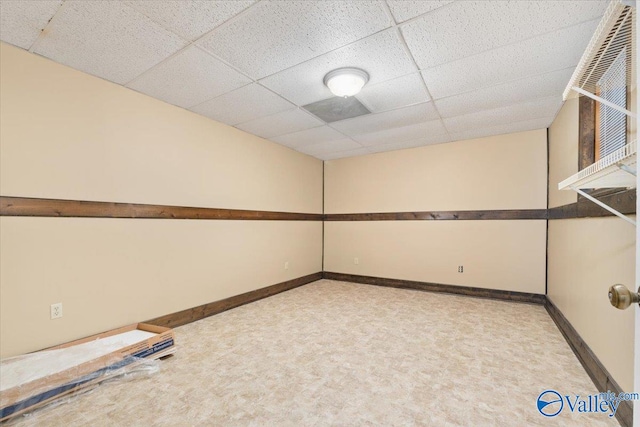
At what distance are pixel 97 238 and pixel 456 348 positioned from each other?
334 centimetres

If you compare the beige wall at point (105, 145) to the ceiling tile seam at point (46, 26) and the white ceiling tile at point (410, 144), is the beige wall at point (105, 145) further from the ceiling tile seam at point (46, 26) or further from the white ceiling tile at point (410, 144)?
the white ceiling tile at point (410, 144)

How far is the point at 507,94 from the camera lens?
2.79 meters

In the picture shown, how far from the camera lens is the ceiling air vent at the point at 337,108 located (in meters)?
2.99

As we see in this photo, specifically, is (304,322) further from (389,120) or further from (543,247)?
(543,247)

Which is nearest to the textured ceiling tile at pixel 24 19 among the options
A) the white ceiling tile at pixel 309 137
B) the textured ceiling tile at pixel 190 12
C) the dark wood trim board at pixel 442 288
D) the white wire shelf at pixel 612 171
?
the textured ceiling tile at pixel 190 12

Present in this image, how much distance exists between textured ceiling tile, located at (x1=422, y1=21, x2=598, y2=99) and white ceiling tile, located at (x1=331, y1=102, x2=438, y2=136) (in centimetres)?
48

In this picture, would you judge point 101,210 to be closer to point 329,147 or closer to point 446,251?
point 329,147

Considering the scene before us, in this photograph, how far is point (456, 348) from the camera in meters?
2.47

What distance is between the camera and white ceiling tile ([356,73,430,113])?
102 inches

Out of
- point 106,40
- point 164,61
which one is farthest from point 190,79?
point 106,40

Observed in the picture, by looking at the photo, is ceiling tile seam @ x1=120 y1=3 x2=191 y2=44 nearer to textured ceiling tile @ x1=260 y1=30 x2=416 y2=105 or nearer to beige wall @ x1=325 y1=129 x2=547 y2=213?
textured ceiling tile @ x1=260 y1=30 x2=416 y2=105

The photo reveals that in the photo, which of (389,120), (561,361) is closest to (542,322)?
(561,361)

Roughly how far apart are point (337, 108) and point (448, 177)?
7.64 feet

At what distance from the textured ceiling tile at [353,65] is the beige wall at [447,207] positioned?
2.47 meters
